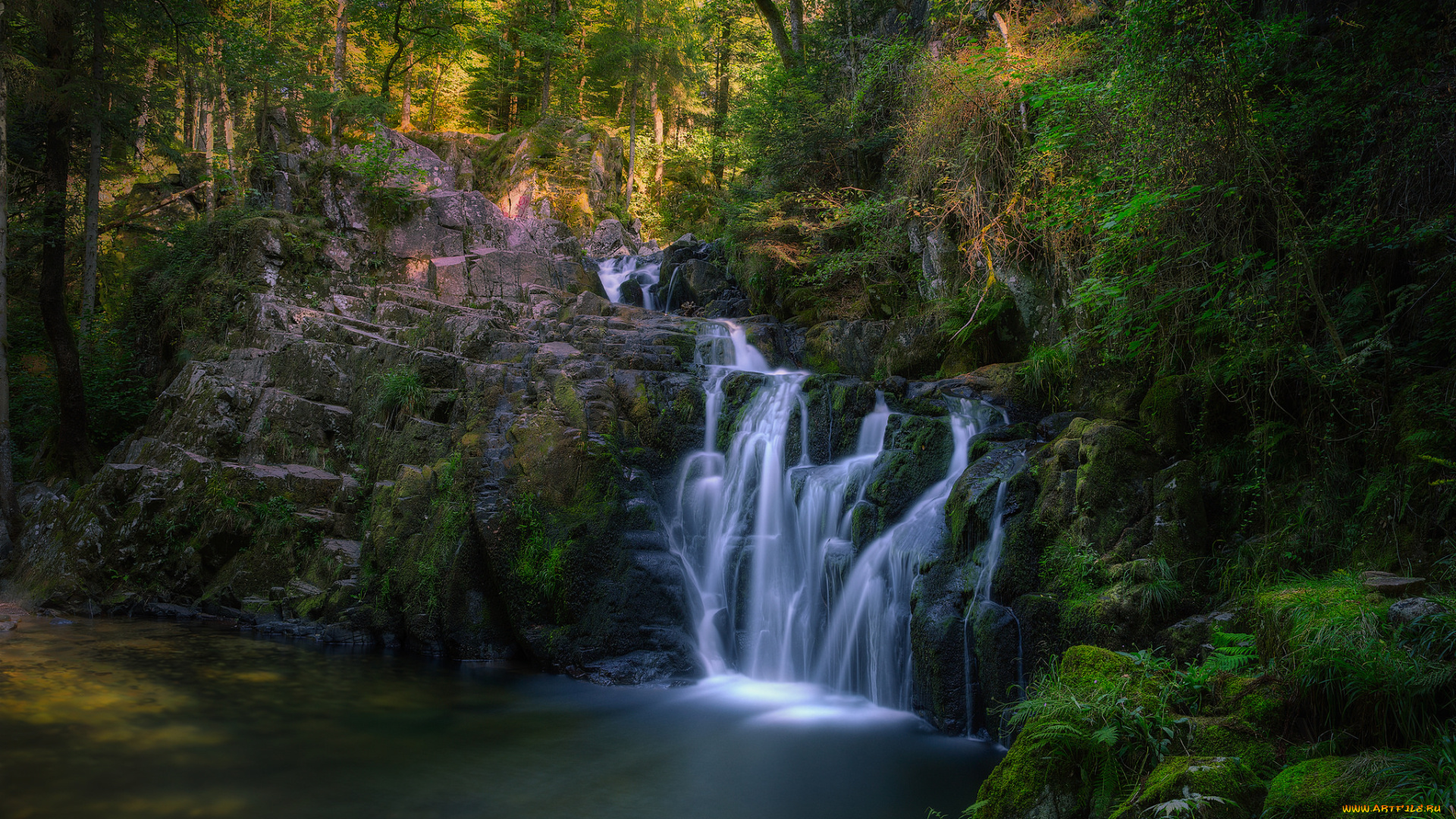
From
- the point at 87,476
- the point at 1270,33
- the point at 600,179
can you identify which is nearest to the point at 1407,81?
the point at 1270,33

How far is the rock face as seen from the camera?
31.0 ft

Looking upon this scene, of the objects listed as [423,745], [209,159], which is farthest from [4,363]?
[209,159]

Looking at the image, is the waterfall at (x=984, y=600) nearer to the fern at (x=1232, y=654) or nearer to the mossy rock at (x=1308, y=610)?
the fern at (x=1232, y=654)

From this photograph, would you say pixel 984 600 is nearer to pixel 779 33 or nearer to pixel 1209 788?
pixel 1209 788

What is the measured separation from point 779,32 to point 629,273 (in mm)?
7625

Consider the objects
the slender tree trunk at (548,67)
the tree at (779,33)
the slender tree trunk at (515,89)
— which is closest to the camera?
the tree at (779,33)

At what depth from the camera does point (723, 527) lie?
33.2 feet

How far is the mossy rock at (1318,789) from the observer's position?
3.35 meters

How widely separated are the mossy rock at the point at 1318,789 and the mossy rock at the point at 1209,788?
0.28ft

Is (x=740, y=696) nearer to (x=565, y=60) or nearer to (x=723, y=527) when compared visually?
(x=723, y=527)

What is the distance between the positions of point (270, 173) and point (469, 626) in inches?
550

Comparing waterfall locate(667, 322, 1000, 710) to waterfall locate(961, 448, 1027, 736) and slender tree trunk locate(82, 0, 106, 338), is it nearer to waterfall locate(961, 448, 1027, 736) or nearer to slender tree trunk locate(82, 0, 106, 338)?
waterfall locate(961, 448, 1027, 736)

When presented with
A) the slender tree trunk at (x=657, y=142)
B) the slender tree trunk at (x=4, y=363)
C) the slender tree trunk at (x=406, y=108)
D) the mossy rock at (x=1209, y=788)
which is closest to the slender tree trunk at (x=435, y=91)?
the slender tree trunk at (x=406, y=108)

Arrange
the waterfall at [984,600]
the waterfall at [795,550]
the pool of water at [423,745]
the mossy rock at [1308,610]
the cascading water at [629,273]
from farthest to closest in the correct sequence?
the cascading water at [629,273]
the waterfall at [795,550]
the waterfall at [984,600]
the pool of water at [423,745]
the mossy rock at [1308,610]
